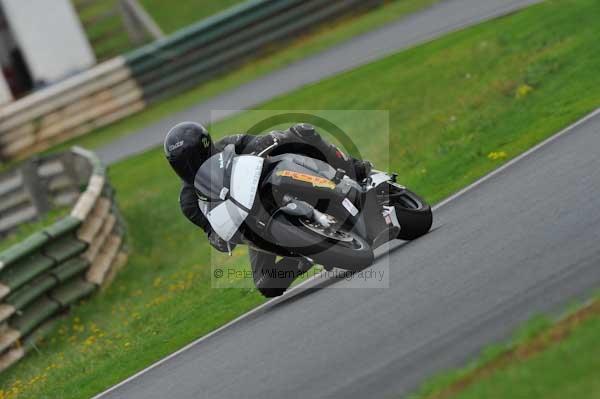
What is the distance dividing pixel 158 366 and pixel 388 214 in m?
2.37

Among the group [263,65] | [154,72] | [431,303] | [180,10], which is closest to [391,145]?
[431,303]

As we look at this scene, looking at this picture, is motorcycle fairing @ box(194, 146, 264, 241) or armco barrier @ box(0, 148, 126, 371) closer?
motorcycle fairing @ box(194, 146, 264, 241)

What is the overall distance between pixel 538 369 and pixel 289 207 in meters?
3.07

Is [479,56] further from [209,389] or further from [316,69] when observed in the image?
[209,389]

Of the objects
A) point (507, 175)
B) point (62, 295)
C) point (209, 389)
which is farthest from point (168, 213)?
point (209, 389)

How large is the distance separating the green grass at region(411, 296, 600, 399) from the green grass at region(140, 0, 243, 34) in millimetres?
18500

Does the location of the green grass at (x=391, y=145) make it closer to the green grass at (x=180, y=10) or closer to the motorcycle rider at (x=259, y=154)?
the motorcycle rider at (x=259, y=154)

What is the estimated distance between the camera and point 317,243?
25.2ft

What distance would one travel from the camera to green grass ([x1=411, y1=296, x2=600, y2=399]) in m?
4.75

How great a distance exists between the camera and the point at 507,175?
32.3 ft

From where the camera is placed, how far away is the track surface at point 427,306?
6121 millimetres

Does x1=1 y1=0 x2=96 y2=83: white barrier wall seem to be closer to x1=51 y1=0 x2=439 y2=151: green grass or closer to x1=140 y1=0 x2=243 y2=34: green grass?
x1=140 y1=0 x2=243 y2=34: green grass

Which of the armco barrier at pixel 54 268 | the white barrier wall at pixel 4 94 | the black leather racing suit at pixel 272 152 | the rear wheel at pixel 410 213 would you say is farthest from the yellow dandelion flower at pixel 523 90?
the white barrier wall at pixel 4 94

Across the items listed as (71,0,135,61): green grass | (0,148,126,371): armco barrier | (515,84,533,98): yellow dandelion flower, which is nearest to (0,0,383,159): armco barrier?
(71,0,135,61): green grass
